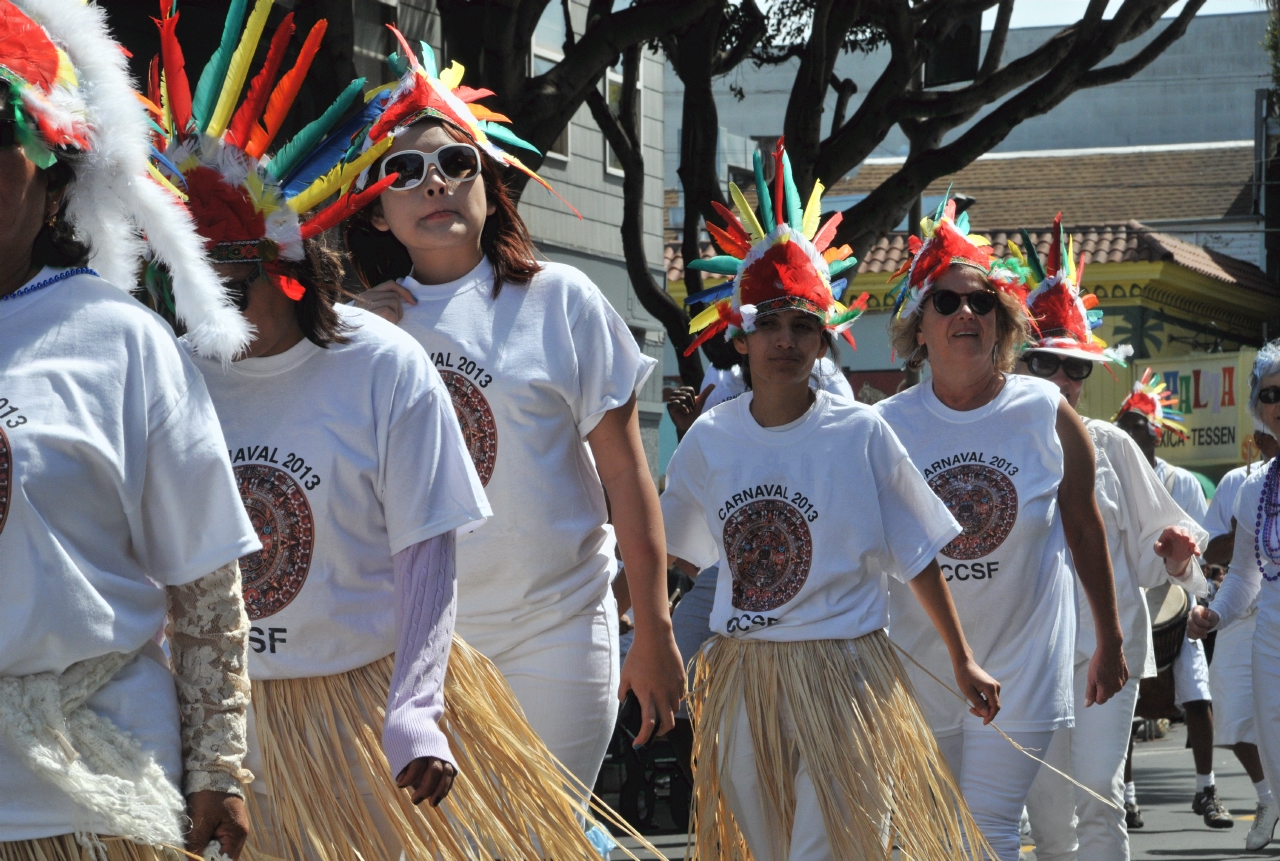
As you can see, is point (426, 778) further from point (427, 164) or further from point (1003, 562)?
point (1003, 562)

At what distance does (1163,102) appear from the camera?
142ft

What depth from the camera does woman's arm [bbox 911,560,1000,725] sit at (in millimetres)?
4785

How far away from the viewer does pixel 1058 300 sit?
7270 millimetres

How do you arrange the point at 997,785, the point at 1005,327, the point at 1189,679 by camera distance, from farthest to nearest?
the point at 1189,679
the point at 1005,327
the point at 997,785

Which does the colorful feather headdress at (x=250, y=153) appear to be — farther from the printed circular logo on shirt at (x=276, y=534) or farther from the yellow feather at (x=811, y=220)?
the yellow feather at (x=811, y=220)

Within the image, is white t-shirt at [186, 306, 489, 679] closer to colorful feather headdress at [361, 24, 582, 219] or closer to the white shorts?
colorful feather headdress at [361, 24, 582, 219]

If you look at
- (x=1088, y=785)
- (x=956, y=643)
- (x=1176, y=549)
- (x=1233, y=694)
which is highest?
(x=956, y=643)

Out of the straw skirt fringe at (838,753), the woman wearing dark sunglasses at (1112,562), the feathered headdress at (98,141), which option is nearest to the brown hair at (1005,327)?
the woman wearing dark sunglasses at (1112,562)

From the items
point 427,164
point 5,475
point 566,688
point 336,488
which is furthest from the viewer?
point 427,164

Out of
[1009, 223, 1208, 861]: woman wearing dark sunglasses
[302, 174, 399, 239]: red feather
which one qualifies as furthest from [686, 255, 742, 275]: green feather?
[302, 174, 399, 239]: red feather

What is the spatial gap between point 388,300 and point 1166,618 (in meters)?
6.24

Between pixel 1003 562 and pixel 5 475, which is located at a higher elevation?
pixel 5 475

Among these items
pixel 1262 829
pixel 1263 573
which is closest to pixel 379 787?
pixel 1263 573

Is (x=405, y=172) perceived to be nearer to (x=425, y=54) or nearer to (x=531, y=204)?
(x=425, y=54)
